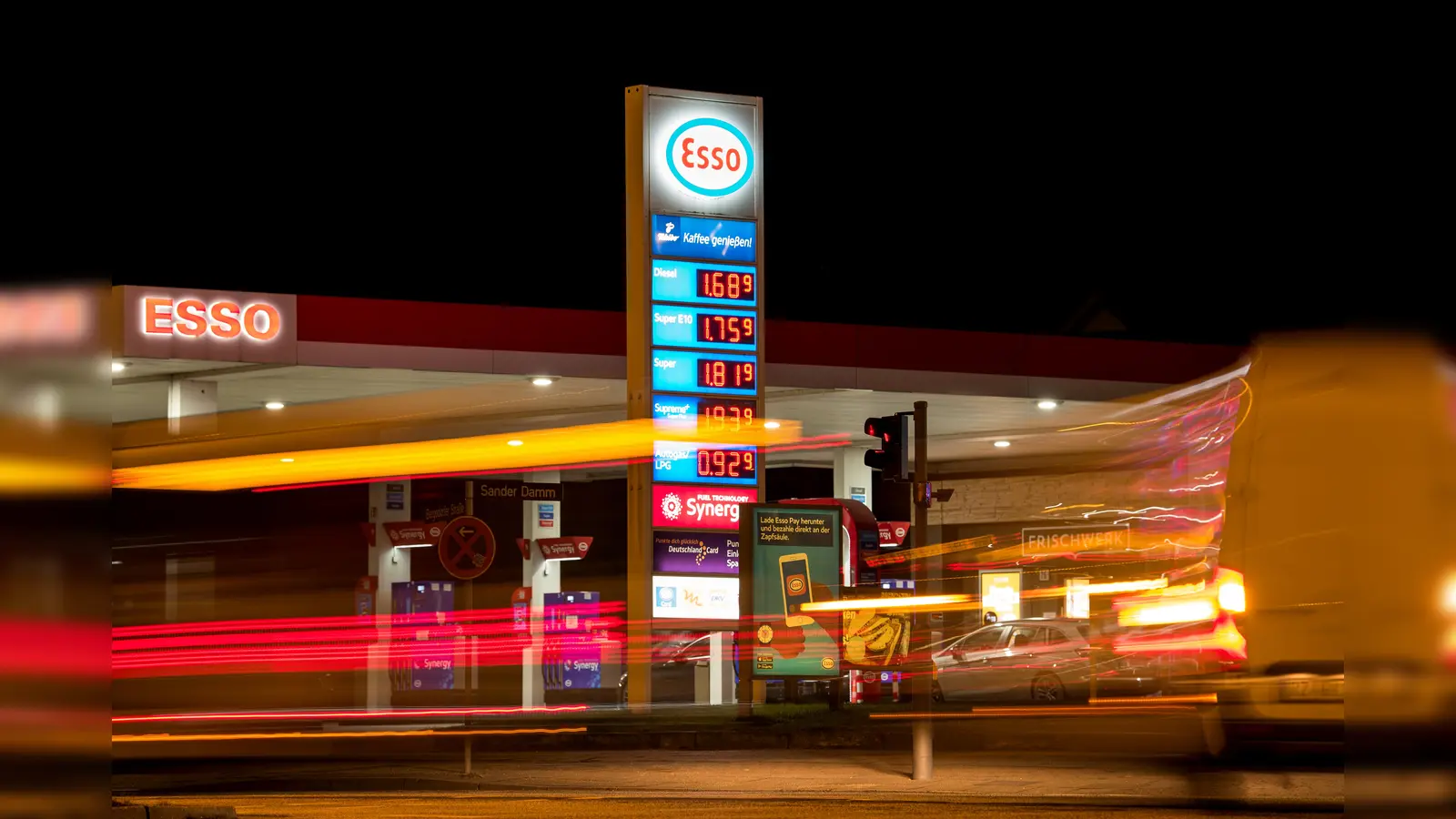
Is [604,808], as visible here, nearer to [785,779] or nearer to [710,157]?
[785,779]

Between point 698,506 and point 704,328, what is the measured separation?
2557 millimetres

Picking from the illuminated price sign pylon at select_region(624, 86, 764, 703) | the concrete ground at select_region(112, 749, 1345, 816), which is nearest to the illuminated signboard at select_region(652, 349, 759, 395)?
the illuminated price sign pylon at select_region(624, 86, 764, 703)

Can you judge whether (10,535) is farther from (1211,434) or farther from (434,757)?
(434,757)

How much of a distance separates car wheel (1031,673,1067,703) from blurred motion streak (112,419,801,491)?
18.2 feet

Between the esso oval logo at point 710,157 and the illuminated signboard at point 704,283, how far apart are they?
3.69 feet

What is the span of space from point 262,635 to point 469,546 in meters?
11.5

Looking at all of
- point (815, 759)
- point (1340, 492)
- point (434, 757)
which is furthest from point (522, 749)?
point (1340, 492)

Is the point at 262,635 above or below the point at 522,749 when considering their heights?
above

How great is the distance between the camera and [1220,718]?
30.0 ft

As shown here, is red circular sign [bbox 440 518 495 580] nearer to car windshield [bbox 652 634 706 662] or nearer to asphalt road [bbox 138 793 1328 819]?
car windshield [bbox 652 634 706 662]

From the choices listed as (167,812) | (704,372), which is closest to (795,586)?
(704,372)

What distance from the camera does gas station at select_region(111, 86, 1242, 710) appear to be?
21181 millimetres

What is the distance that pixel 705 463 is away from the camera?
2228cm

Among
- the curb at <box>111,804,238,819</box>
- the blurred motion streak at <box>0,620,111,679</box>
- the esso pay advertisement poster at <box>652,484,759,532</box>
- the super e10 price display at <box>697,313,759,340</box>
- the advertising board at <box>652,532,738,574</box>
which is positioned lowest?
the curb at <box>111,804,238,819</box>
